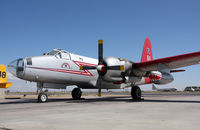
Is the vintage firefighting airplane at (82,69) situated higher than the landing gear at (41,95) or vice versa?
the vintage firefighting airplane at (82,69)

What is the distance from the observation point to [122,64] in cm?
1597

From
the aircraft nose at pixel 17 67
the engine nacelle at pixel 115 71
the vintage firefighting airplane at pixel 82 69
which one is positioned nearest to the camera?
the aircraft nose at pixel 17 67

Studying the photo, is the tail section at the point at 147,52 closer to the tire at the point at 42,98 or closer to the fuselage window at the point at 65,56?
the fuselage window at the point at 65,56

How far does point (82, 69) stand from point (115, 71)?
2796 millimetres

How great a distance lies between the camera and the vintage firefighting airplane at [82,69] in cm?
1392

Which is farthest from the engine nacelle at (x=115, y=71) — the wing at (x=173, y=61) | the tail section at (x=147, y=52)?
the tail section at (x=147, y=52)

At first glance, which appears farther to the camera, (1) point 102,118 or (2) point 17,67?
(2) point 17,67

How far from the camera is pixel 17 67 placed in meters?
13.4

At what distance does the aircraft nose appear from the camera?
44.1 ft

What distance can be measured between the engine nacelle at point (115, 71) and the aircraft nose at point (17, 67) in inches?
246

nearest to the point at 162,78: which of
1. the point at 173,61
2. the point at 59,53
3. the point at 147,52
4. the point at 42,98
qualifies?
the point at 173,61

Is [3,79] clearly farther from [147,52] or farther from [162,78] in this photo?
[162,78]

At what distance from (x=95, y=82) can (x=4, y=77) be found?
13.7 metres

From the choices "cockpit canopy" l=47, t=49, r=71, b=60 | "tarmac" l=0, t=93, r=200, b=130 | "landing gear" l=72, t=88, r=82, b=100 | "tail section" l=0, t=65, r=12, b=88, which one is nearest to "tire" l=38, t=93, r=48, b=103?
"cockpit canopy" l=47, t=49, r=71, b=60
